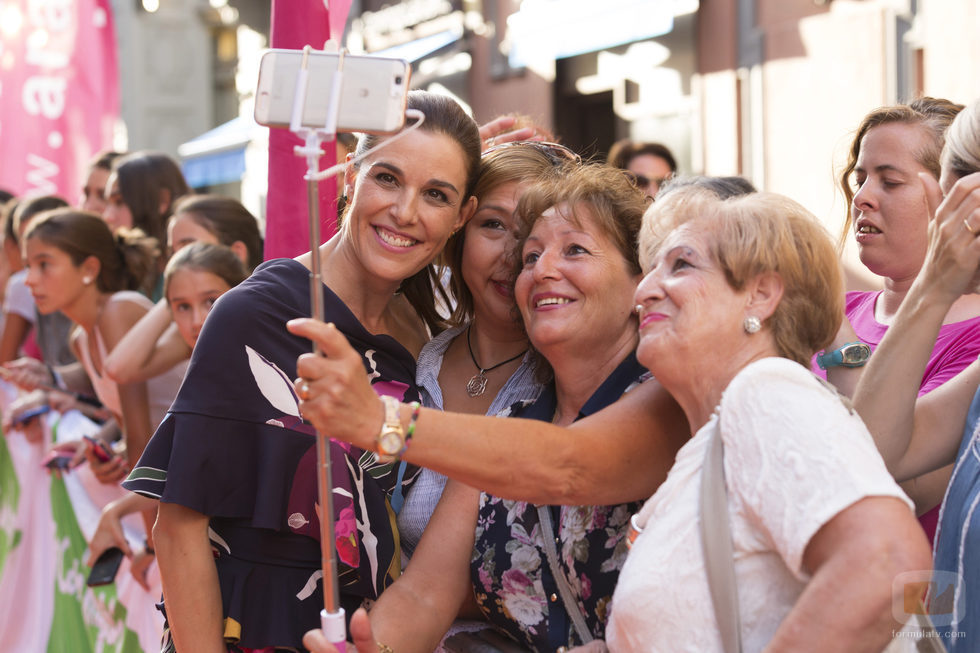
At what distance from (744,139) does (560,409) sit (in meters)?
6.61

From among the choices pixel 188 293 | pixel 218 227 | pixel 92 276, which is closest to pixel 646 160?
pixel 218 227

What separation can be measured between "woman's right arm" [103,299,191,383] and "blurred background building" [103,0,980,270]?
7.10ft

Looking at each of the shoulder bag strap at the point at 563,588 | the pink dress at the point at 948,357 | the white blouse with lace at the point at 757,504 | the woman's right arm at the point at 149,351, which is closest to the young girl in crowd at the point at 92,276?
the woman's right arm at the point at 149,351

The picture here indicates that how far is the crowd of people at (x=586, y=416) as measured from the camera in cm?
165

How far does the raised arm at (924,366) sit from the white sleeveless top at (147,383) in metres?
2.77

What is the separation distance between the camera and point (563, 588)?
2.19 metres

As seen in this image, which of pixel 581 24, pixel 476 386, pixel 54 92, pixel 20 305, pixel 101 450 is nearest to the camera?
pixel 476 386

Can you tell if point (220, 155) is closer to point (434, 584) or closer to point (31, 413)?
point (31, 413)

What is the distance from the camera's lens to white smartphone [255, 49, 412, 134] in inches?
67.5

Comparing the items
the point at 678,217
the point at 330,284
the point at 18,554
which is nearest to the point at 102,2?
the point at 18,554

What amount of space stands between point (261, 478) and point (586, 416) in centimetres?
73

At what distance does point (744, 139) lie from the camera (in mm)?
8523

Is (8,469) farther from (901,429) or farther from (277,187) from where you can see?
(901,429)

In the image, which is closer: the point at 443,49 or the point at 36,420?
the point at 36,420
